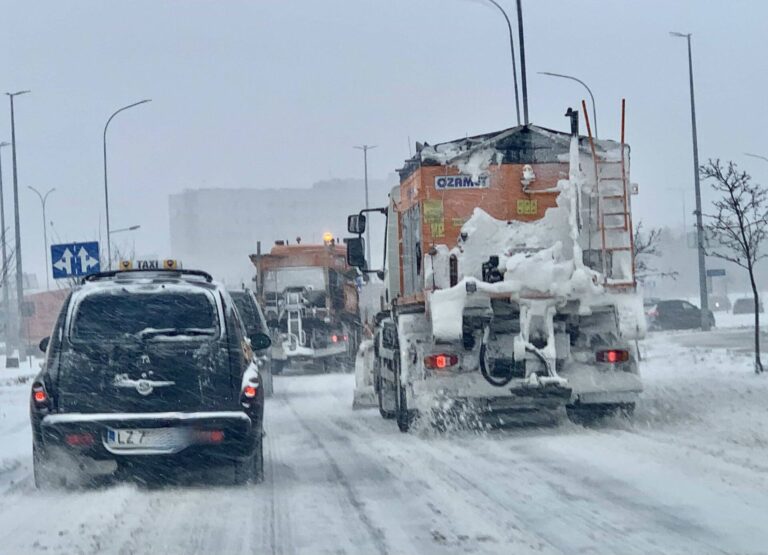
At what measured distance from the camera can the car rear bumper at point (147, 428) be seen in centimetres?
991

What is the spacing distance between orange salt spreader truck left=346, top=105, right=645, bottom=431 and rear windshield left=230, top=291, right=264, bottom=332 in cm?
696

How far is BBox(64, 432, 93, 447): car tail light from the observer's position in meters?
9.90

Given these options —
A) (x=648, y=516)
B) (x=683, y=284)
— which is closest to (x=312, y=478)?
(x=648, y=516)

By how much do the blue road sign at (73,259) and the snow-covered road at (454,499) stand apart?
31.0 ft

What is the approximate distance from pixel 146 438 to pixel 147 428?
0.09 metres

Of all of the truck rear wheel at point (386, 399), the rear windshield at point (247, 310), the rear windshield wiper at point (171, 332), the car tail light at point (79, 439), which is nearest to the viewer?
the car tail light at point (79, 439)

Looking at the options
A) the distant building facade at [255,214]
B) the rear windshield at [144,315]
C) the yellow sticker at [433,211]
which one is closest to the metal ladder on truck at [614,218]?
the yellow sticker at [433,211]

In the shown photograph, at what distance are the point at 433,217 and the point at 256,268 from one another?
1774cm

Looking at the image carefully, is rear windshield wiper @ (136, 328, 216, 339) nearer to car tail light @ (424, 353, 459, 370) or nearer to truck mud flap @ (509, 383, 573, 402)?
car tail light @ (424, 353, 459, 370)

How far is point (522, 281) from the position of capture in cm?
1361

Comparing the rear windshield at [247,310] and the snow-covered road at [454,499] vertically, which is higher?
the rear windshield at [247,310]

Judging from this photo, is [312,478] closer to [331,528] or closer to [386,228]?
[331,528]

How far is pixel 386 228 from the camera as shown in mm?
17578

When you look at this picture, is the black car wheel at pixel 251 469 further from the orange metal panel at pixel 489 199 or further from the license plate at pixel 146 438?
the orange metal panel at pixel 489 199
